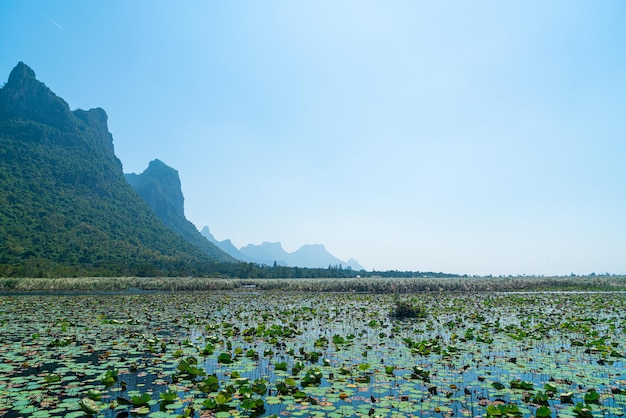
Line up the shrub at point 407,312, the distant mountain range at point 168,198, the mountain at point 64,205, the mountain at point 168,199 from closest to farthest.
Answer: the shrub at point 407,312 → the mountain at point 64,205 → the mountain at point 168,199 → the distant mountain range at point 168,198

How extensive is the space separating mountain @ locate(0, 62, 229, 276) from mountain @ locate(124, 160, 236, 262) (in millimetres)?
37625

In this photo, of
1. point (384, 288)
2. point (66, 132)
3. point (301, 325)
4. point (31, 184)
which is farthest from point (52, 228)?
point (301, 325)

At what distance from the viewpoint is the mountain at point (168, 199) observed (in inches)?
5694

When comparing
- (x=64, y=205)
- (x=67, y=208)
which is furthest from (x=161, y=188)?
(x=67, y=208)

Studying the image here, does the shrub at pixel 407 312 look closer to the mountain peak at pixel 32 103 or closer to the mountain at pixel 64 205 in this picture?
the mountain at pixel 64 205

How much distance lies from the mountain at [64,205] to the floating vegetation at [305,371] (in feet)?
140

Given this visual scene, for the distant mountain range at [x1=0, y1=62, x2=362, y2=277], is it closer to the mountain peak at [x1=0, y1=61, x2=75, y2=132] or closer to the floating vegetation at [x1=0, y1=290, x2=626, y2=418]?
the mountain peak at [x1=0, y1=61, x2=75, y2=132]

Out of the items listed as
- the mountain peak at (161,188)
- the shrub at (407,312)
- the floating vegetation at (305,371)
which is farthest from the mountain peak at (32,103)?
the shrub at (407,312)

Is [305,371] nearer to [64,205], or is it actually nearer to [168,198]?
[64,205]

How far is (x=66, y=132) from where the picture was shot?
103m

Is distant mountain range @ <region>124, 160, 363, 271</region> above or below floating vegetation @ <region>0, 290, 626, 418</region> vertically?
above

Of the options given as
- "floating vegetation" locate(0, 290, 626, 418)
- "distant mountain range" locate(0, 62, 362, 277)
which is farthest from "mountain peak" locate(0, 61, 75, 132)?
"floating vegetation" locate(0, 290, 626, 418)

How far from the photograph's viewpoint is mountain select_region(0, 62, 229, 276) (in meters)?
58.2

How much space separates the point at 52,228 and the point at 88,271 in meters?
19.7
